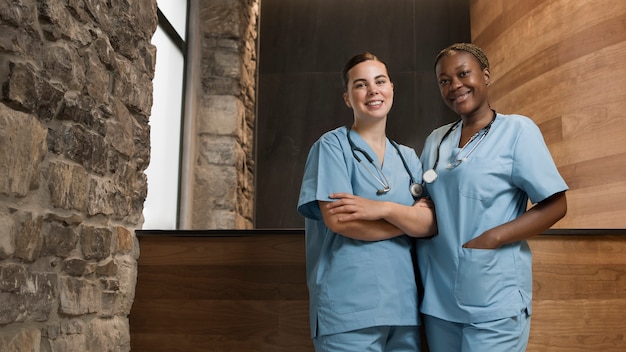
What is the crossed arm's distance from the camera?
4.87ft

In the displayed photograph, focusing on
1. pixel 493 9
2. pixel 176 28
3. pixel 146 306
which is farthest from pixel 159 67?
pixel 493 9

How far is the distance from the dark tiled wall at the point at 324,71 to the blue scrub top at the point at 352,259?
9.19 feet

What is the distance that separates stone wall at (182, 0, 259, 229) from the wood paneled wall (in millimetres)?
1669

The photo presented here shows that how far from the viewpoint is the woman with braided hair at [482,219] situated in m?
1.39

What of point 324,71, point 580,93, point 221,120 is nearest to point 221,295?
point 221,120

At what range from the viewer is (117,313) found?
2121mm

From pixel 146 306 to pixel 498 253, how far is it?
4.49 ft

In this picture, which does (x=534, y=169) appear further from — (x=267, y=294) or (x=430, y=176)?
(x=267, y=294)

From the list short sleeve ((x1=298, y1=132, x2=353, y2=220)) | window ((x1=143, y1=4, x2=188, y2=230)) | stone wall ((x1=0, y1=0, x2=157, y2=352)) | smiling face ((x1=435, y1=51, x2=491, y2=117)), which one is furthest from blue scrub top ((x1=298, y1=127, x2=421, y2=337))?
window ((x1=143, y1=4, x2=188, y2=230))

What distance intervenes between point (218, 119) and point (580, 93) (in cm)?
205

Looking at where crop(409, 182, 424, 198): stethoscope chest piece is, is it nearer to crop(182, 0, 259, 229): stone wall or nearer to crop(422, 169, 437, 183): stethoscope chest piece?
crop(422, 169, 437, 183): stethoscope chest piece

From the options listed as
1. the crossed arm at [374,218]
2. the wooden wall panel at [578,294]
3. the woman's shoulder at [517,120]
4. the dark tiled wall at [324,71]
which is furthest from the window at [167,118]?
the woman's shoulder at [517,120]

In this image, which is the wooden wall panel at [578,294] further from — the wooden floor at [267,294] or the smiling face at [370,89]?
the smiling face at [370,89]

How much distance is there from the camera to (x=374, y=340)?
57.5 inches
